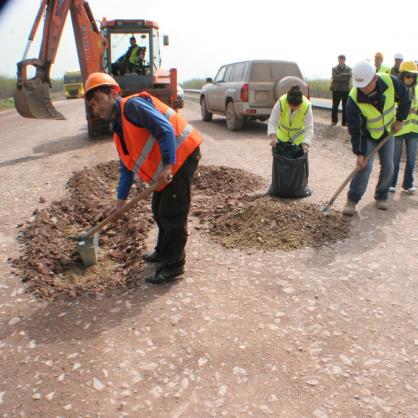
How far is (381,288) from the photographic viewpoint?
3.46 metres

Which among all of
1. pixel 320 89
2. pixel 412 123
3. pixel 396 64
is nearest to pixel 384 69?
pixel 396 64

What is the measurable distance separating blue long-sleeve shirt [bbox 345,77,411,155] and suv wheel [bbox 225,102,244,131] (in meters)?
6.49

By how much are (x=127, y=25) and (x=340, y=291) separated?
30.2 feet

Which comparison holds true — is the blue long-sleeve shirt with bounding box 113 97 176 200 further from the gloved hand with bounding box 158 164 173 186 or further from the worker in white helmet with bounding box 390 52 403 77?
the worker in white helmet with bounding box 390 52 403 77

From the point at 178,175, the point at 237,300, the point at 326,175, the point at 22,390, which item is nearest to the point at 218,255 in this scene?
the point at 237,300

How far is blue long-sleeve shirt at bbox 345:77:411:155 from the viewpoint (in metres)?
4.66

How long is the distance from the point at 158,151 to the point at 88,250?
134cm

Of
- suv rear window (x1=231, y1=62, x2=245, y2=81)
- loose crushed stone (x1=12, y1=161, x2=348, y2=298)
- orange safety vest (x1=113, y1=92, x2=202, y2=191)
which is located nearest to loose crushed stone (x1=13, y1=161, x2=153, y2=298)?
loose crushed stone (x1=12, y1=161, x2=348, y2=298)

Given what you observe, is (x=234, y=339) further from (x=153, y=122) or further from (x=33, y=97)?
(x=33, y=97)

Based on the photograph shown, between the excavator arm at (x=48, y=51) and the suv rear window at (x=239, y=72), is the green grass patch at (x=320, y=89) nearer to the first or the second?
the suv rear window at (x=239, y=72)

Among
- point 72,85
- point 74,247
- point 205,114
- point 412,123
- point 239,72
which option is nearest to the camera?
point 74,247

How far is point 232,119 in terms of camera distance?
37.2 ft

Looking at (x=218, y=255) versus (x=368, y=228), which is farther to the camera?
(x=368, y=228)

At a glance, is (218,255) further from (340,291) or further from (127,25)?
(127,25)
